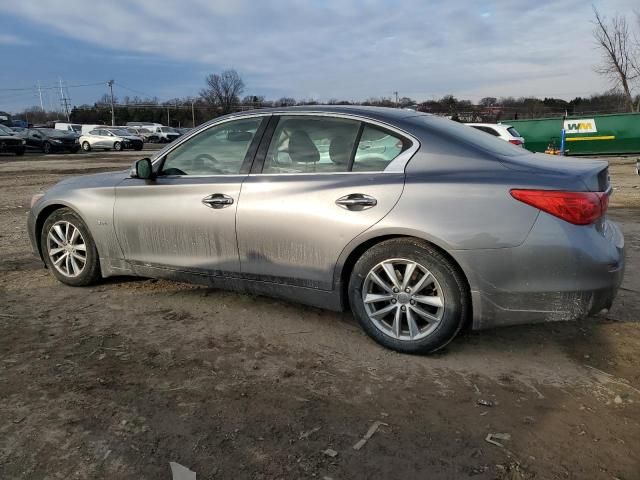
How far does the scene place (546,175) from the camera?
10.2 ft

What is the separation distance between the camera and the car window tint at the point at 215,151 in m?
4.09

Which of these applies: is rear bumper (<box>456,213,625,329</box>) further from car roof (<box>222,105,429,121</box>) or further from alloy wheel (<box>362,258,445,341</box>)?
car roof (<box>222,105,429,121</box>)

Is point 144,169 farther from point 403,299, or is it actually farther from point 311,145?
point 403,299

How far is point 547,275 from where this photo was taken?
3.07 metres

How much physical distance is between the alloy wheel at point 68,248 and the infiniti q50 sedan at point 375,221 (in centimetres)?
24

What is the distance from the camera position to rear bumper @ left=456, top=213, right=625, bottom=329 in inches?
119

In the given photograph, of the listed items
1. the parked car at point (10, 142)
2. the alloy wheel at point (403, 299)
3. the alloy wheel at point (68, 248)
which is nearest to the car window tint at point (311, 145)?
the alloy wheel at point (403, 299)

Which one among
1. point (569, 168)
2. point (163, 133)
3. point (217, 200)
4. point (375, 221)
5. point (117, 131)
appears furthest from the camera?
point (163, 133)

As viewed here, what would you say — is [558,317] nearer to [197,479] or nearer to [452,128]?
[452,128]

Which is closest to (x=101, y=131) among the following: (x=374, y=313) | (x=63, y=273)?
(x=63, y=273)

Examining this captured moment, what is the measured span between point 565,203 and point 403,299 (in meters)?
1.14

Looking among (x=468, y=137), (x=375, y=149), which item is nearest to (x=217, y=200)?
(x=375, y=149)

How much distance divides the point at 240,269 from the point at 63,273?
198 cm

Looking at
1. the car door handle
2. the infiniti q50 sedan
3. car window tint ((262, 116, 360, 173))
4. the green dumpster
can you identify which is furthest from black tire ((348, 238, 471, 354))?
the green dumpster
